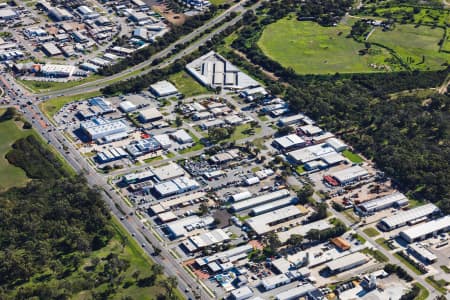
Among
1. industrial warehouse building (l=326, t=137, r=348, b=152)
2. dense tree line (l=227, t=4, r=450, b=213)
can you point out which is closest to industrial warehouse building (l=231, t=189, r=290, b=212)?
industrial warehouse building (l=326, t=137, r=348, b=152)

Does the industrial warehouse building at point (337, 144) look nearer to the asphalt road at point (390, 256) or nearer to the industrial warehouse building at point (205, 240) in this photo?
the asphalt road at point (390, 256)

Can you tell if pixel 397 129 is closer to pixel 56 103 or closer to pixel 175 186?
pixel 175 186

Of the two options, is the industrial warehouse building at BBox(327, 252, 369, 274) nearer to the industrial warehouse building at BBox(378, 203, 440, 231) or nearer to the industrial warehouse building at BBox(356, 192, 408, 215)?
the industrial warehouse building at BBox(378, 203, 440, 231)

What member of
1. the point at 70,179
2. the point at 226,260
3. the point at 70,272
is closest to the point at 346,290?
the point at 226,260

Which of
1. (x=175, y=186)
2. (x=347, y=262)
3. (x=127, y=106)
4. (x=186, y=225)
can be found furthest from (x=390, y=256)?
(x=127, y=106)

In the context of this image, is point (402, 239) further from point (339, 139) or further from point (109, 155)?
point (109, 155)
